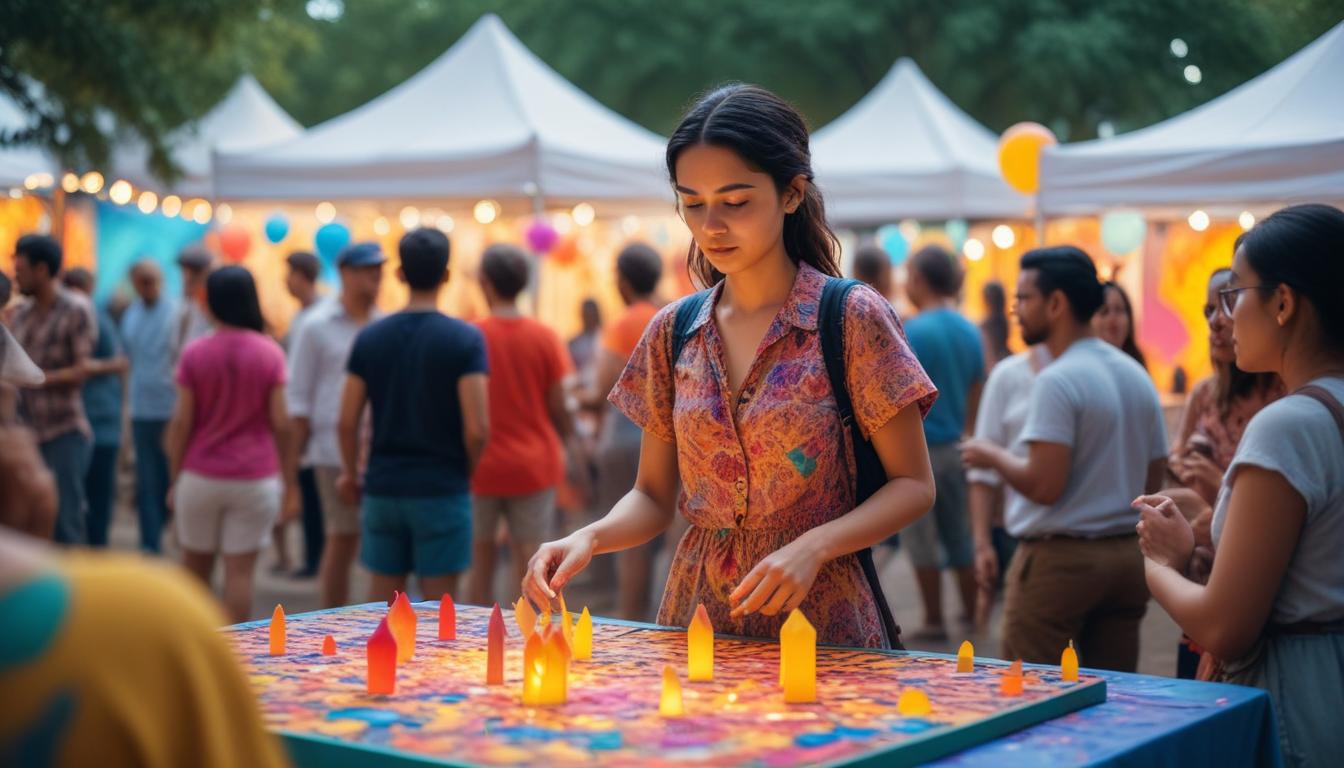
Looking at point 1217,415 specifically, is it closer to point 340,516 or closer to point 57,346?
point 340,516

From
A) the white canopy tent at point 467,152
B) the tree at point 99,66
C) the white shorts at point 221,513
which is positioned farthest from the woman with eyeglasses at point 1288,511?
the tree at point 99,66

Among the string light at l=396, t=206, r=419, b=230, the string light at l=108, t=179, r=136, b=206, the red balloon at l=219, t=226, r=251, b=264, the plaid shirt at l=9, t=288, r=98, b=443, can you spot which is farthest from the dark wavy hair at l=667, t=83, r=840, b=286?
the string light at l=108, t=179, r=136, b=206

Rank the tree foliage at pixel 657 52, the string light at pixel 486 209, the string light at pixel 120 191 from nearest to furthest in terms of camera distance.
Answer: the tree foliage at pixel 657 52
the string light at pixel 486 209
the string light at pixel 120 191

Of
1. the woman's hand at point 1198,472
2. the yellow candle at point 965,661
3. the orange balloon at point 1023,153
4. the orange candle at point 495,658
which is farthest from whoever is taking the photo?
the orange balloon at point 1023,153

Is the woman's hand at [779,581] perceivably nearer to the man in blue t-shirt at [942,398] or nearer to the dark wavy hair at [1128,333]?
the dark wavy hair at [1128,333]

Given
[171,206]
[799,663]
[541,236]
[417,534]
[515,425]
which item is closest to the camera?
[799,663]

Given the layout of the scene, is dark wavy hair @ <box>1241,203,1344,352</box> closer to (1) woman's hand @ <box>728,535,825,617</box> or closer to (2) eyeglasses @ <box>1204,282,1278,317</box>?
(2) eyeglasses @ <box>1204,282,1278,317</box>

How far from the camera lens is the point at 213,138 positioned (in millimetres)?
15281

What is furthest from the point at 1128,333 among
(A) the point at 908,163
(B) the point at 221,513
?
(A) the point at 908,163

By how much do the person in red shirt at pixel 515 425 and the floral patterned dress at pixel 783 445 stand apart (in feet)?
13.7

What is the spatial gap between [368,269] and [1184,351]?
8.11 meters

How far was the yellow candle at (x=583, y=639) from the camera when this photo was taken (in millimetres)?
2848

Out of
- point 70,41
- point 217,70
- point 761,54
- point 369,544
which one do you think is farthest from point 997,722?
point 761,54

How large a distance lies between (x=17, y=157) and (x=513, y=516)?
7352mm
